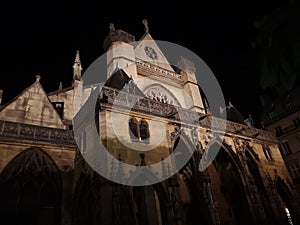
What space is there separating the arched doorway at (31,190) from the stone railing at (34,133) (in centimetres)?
83

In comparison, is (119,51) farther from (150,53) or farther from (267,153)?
(267,153)

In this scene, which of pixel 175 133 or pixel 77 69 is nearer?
pixel 175 133

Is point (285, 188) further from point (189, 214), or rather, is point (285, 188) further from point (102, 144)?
point (102, 144)

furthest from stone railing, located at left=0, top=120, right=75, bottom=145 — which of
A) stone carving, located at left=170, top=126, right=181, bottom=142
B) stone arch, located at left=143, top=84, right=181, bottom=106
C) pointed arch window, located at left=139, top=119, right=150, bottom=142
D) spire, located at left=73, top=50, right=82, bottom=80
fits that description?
stone arch, located at left=143, top=84, right=181, bottom=106

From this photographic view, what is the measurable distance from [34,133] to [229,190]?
1298 centimetres

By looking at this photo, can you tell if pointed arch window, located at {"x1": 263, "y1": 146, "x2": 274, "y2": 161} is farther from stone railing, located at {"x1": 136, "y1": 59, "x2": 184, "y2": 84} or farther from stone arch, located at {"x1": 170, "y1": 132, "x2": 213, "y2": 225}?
stone railing, located at {"x1": 136, "y1": 59, "x2": 184, "y2": 84}

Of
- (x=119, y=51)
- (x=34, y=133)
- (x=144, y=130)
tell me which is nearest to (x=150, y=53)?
(x=119, y=51)

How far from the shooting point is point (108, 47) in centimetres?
2223

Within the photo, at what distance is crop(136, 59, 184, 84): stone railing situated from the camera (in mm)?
20578

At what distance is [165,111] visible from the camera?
520 inches

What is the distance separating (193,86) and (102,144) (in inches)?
575

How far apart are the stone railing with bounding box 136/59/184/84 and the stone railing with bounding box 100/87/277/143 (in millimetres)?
7803

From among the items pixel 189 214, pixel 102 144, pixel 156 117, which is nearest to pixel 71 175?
pixel 102 144

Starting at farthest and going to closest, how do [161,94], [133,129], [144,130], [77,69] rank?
[77,69] < [161,94] < [144,130] < [133,129]
